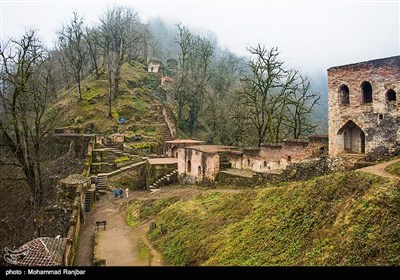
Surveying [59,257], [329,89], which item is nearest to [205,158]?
[329,89]

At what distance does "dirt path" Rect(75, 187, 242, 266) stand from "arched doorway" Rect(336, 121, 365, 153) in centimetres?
563

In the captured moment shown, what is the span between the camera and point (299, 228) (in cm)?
1015

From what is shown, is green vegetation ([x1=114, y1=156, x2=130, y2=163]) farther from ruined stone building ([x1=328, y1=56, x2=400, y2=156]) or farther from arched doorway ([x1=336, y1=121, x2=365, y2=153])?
arched doorway ([x1=336, y1=121, x2=365, y2=153])

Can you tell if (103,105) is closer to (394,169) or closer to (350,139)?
(350,139)

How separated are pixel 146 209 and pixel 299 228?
11292 millimetres

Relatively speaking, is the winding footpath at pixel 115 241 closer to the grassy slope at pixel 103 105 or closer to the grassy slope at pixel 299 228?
the grassy slope at pixel 299 228

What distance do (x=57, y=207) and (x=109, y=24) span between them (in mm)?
35506

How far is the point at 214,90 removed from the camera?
145 ft

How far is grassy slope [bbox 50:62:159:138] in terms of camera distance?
37.9 m

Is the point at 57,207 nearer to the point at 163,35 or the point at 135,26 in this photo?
the point at 135,26

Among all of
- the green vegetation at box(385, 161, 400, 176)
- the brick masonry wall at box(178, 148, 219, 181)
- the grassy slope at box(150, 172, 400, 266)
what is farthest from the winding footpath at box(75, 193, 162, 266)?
the green vegetation at box(385, 161, 400, 176)

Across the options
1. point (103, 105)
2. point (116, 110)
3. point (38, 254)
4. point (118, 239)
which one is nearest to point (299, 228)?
point (38, 254)

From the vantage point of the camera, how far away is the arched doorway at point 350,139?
1642cm

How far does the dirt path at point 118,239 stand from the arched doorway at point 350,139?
5632mm
